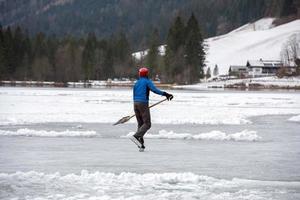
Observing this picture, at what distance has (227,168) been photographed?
10391 millimetres

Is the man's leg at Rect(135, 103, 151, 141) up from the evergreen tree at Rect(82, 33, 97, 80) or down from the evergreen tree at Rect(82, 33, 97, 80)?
down

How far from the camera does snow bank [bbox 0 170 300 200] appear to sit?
792 centimetres

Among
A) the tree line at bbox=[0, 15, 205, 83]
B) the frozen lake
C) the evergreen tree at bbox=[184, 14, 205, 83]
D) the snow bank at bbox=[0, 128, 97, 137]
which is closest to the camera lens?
the frozen lake

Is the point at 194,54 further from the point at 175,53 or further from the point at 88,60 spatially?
the point at 88,60

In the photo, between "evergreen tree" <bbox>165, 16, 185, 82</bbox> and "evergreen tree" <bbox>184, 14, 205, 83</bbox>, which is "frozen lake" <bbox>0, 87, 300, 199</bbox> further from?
"evergreen tree" <bbox>165, 16, 185, 82</bbox>

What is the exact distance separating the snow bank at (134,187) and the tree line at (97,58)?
10178cm

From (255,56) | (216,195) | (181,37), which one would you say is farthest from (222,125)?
(255,56)

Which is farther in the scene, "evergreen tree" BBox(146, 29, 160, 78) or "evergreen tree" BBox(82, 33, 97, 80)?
"evergreen tree" BBox(82, 33, 97, 80)

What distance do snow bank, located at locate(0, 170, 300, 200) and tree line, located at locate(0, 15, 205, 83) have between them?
102 metres

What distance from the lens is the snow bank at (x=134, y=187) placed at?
7.92m

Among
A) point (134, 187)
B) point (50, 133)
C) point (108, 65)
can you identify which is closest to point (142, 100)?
point (50, 133)

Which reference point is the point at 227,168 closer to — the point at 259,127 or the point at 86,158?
the point at 86,158

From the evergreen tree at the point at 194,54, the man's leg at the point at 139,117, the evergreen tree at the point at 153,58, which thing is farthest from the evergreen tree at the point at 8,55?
the man's leg at the point at 139,117

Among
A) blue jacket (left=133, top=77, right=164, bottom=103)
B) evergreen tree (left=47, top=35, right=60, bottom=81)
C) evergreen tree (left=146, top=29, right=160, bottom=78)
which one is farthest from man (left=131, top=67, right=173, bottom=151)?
evergreen tree (left=47, top=35, right=60, bottom=81)
